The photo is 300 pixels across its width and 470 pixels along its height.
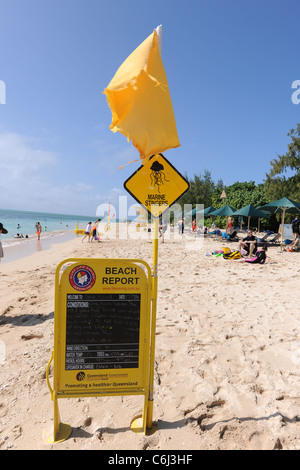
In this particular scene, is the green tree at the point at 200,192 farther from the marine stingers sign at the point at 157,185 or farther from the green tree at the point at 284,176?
the marine stingers sign at the point at 157,185

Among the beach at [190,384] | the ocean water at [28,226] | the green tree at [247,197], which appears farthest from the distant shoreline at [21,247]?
the green tree at [247,197]

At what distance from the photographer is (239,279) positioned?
7148mm

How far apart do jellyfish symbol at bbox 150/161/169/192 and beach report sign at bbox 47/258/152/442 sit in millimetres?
725

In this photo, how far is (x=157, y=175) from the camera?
222 centimetres

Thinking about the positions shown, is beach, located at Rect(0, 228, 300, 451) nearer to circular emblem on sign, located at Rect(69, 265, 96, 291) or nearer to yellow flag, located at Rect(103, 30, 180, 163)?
circular emblem on sign, located at Rect(69, 265, 96, 291)

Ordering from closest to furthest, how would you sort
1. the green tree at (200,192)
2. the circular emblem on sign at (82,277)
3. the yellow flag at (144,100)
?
1. the yellow flag at (144,100)
2. the circular emblem on sign at (82,277)
3. the green tree at (200,192)

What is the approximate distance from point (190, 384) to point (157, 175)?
2.21m

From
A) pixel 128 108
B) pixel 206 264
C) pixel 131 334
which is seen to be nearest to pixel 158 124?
pixel 128 108

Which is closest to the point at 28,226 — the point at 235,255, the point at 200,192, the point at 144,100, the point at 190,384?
the point at 200,192

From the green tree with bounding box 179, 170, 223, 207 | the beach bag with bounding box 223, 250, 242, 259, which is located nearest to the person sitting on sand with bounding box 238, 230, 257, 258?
the beach bag with bounding box 223, 250, 242, 259

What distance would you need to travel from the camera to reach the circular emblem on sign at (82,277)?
206 cm

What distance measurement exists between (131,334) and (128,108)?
1.84 metres

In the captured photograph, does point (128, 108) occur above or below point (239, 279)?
above
